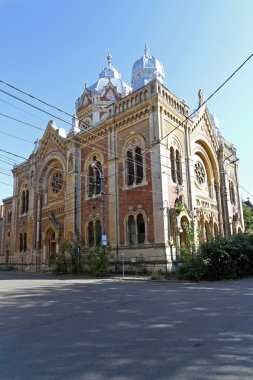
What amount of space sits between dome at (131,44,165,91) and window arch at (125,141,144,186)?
11393 mm

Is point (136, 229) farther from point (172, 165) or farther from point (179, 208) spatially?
point (172, 165)

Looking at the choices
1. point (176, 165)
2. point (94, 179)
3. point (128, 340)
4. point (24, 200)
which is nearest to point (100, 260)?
point (94, 179)

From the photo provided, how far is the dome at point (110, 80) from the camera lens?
35.9 metres

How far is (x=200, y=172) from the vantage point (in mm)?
28094

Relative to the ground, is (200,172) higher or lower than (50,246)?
higher

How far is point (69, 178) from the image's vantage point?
27.8 m

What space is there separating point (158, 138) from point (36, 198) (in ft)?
55.9

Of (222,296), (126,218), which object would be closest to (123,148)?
(126,218)

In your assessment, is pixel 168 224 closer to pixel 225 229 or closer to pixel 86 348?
pixel 225 229

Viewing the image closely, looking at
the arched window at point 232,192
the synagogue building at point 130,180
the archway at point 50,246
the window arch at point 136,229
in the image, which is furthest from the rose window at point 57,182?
the arched window at point 232,192

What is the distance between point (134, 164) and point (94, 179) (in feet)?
16.2

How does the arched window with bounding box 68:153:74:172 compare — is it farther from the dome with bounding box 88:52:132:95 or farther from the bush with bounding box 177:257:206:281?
the bush with bounding box 177:257:206:281

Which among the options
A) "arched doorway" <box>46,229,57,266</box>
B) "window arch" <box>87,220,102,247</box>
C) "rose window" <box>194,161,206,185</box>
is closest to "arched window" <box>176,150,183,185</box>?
"rose window" <box>194,161,206,185</box>

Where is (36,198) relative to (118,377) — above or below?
above
